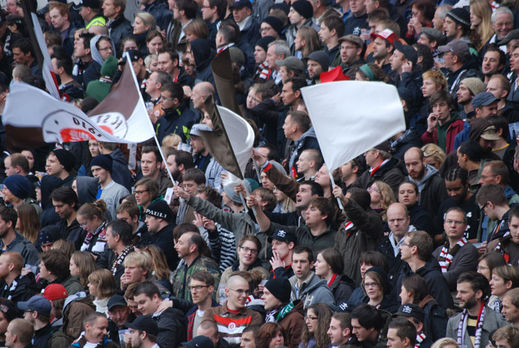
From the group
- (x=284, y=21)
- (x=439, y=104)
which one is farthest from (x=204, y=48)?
(x=439, y=104)

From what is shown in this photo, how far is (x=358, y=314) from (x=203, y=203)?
284cm

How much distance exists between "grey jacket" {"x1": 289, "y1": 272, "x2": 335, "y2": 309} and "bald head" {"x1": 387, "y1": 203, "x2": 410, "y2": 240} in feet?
3.00

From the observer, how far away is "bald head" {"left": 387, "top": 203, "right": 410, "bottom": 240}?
1100cm

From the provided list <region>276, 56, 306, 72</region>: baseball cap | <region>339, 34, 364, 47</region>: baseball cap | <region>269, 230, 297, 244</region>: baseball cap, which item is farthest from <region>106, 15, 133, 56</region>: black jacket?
<region>269, 230, 297, 244</region>: baseball cap

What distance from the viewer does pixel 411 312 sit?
9.53 metres

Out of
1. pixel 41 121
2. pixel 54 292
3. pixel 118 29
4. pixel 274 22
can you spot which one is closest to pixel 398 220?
pixel 54 292

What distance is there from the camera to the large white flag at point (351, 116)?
1126cm

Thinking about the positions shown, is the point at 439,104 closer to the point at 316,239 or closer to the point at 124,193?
the point at 316,239

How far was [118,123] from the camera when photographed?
1259 centimetres

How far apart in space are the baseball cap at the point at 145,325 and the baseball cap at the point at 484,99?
4.48m

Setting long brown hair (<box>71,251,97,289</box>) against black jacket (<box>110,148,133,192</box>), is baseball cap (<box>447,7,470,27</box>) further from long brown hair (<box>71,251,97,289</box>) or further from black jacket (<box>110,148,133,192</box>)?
long brown hair (<box>71,251,97,289</box>)

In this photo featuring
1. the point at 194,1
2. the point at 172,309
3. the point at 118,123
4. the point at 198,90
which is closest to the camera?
the point at 172,309

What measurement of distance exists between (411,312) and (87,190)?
18.2ft

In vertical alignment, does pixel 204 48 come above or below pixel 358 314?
below
